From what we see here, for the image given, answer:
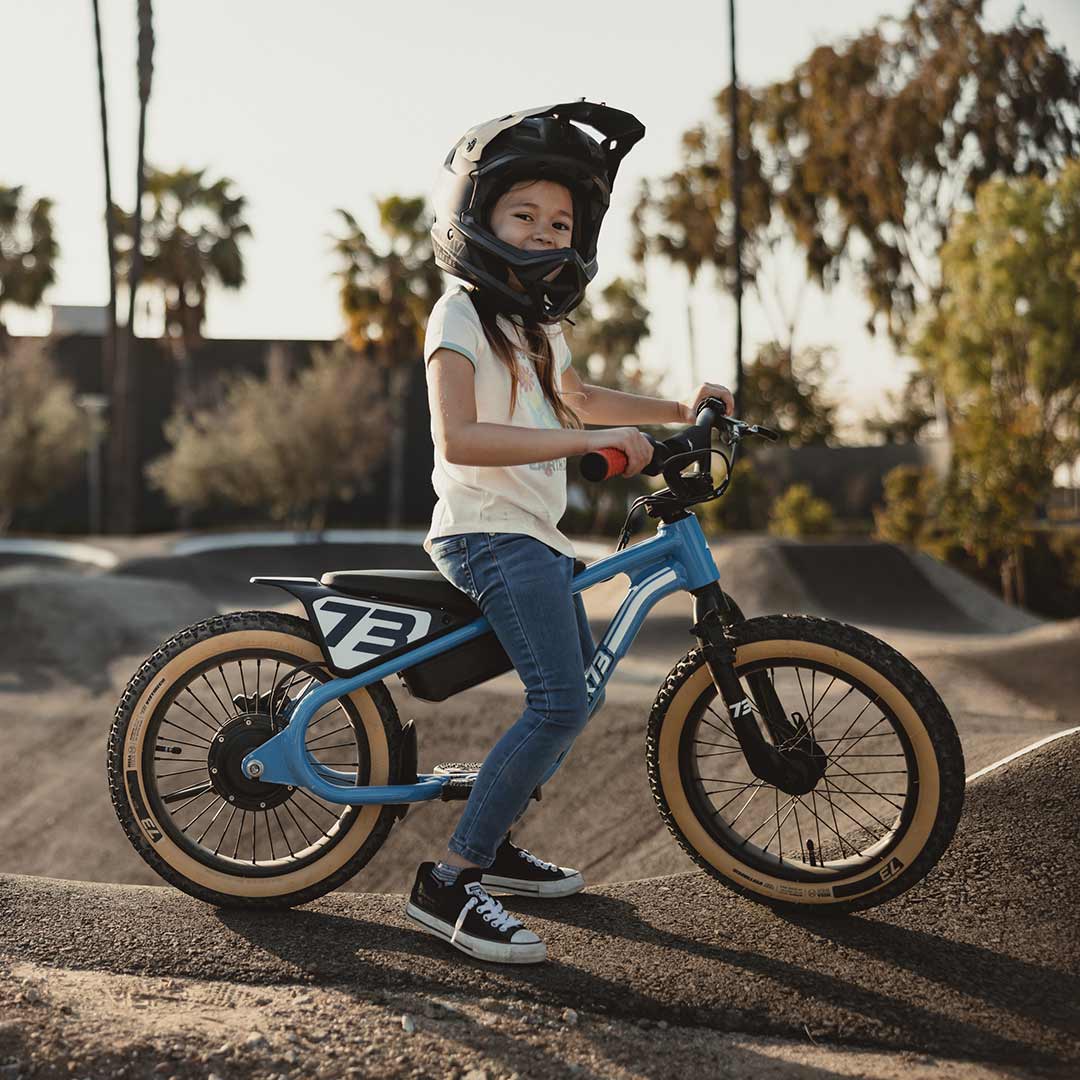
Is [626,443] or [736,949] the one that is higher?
[626,443]

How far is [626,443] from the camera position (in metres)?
3.10

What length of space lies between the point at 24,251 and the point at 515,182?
32638mm

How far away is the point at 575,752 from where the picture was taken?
7.34 meters

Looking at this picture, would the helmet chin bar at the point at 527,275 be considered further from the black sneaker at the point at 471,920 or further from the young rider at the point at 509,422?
the black sneaker at the point at 471,920

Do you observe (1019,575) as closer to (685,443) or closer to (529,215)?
(685,443)

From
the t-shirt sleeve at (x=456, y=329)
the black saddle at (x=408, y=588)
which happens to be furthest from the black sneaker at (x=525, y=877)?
the t-shirt sleeve at (x=456, y=329)

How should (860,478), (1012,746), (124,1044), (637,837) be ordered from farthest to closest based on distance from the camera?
(860,478), (637,837), (1012,746), (124,1044)

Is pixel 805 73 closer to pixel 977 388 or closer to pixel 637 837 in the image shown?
pixel 977 388

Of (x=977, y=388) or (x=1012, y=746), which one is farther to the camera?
(x=977, y=388)

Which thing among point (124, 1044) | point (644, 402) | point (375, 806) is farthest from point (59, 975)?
point (644, 402)

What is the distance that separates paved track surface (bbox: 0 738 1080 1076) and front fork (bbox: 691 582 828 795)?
0.45 metres

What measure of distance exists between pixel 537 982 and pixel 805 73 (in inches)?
1475

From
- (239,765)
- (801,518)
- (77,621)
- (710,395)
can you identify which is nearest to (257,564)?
(77,621)

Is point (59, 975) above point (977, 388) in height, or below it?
below
